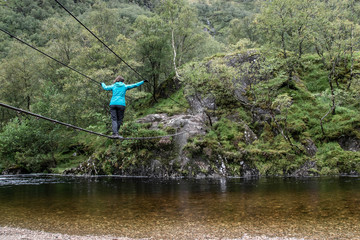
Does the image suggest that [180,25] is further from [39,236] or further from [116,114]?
[39,236]

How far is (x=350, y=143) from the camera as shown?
20.9 m

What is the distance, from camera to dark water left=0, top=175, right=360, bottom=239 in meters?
7.67

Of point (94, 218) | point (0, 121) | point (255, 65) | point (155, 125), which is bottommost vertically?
point (94, 218)

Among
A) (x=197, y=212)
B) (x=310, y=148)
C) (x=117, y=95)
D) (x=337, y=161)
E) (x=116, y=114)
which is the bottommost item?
(x=197, y=212)

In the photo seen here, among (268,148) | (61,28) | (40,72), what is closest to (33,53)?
(40,72)

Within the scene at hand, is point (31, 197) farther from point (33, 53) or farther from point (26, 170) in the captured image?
point (33, 53)

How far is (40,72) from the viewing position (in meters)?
40.2

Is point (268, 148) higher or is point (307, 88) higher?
point (307, 88)

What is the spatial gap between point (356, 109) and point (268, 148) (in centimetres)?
958

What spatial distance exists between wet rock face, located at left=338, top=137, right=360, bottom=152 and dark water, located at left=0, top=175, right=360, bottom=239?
26.7ft

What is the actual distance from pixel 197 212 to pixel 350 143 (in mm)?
17741

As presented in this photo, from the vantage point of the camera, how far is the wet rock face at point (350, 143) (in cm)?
2046

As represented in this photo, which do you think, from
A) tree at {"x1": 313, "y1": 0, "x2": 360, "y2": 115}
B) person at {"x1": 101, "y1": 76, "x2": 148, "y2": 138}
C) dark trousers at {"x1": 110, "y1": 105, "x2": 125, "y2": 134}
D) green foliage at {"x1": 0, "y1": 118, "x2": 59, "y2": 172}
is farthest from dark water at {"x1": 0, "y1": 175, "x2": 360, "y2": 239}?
green foliage at {"x1": 0, "y1": 118, "x2": 59, "y2": 172}

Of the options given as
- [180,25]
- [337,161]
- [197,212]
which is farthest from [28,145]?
[337,161]
